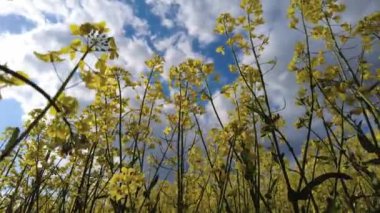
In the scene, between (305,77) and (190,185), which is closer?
(305,77)

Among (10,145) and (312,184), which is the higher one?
(312,184)

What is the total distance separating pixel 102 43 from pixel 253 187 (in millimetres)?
1950

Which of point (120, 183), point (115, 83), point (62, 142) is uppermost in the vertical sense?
point (115, 83)

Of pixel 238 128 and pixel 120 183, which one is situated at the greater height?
pixel 238 128

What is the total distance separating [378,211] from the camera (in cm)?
161

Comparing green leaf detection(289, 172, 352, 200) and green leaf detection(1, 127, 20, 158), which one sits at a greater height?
green leaf detection(289, 172, 352, 200)

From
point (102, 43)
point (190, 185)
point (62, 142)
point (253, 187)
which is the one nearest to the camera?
point (62, 142)

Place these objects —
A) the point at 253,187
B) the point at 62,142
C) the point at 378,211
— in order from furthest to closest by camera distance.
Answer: the point at 253,187 → the point at 378,211 → the point at 62,142

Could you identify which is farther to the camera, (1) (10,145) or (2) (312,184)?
(2) (312,184)

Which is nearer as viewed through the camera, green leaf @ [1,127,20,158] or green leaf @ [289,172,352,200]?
green leaf @ [1,127,20,158]

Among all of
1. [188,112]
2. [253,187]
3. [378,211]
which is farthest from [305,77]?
[378,211]

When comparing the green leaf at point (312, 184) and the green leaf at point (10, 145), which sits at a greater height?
the green leaf at point (312, 184)

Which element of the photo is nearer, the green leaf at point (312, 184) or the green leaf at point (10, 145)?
the green leaf at point (10, 145)

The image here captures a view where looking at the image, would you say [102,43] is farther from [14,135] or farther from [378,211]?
[378,211]
